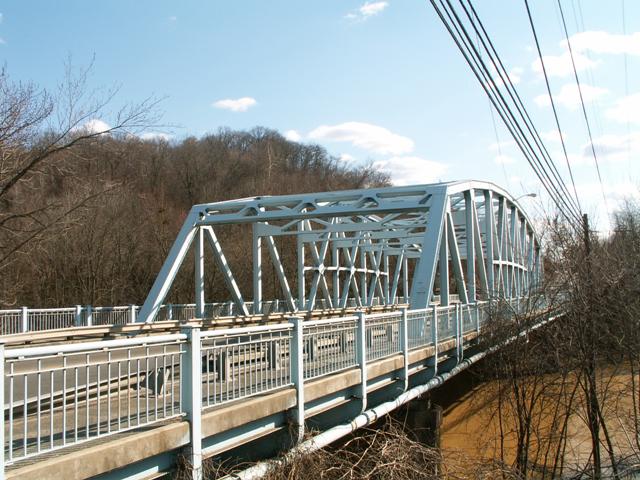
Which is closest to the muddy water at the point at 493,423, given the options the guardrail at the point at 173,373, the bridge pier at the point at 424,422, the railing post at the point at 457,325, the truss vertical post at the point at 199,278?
the railing post at the point at 457,325

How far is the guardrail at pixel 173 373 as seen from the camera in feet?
17.8

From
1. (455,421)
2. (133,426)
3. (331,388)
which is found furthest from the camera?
(455,421)

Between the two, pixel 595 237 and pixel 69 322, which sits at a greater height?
pixel 595 237

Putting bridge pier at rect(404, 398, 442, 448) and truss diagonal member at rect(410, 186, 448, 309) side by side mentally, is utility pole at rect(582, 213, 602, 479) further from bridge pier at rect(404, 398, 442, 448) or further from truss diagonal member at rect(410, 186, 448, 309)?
truss diagonal member at rect(410, 186, 448, 309)

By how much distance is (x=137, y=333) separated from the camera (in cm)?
1645

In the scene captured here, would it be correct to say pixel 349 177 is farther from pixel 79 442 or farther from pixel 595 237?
pixel 79 442

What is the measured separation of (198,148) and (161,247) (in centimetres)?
2201

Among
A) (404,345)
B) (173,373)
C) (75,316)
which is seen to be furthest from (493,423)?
(173,373)

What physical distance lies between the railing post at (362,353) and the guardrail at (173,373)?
18 mm

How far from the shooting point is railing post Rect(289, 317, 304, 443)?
8727 mm

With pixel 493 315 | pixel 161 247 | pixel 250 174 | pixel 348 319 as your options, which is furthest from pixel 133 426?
pixel 250 174

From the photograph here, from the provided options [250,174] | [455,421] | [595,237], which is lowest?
[455,421]

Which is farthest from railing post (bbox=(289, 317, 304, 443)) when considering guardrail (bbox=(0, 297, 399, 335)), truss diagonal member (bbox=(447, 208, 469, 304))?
truss diagonal member (bbox=(447, 208, 469, 304))

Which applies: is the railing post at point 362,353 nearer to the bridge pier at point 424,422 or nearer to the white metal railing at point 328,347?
the white metal railing at point 328,347
